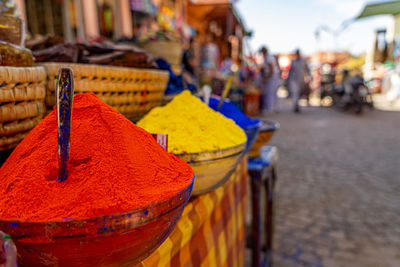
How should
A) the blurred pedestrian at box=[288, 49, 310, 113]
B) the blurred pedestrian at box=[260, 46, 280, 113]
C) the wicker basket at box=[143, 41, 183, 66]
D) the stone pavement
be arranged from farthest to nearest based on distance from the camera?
the blurred pedestrian at box=[288, 49, 310, 113] < the blurred pedestrian at box=[260, 46, 280, 113] < the wicker basket at box=[143, 41, 183, 66] < the stone pavement

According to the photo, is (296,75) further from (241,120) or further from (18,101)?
(18,101)

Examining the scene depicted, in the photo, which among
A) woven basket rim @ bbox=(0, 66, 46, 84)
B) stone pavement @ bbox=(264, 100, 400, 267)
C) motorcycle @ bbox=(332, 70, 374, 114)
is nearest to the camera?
woven basket rim @ bbox=(0, 66, 46, 84)

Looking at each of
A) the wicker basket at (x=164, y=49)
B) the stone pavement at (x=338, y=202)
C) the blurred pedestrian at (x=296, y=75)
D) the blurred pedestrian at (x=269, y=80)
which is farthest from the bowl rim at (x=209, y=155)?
the blurred pedestrian at (x=296, y=75)

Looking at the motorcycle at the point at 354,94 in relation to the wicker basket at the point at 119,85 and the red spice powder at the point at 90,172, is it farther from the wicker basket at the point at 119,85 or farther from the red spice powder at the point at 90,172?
the red spice powder at the point at 90,172

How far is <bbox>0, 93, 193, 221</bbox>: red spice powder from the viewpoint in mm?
325

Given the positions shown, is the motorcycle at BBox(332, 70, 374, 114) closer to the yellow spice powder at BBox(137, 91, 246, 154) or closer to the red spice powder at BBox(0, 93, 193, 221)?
the yellow spice powder at BBox(137, 91, 246, 154)

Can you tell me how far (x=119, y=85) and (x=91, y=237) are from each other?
1.81ft

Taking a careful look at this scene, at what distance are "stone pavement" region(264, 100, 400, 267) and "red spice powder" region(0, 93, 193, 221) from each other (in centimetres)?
155

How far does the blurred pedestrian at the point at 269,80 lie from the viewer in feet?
24.7

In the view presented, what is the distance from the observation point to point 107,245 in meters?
0.33

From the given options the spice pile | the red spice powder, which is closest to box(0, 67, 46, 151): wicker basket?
the red spice powder

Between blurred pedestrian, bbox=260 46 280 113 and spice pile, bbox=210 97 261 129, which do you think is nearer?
spice pile, bbox=210 97 261 129

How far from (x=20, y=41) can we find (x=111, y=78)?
212 millimetres

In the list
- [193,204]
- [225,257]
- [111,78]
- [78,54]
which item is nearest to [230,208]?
[225,257]
